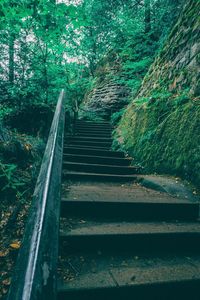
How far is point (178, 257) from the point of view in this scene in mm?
2287

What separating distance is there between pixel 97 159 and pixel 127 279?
319 cm

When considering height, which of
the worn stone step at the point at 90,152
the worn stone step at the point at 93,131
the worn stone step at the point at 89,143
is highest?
the worn stone step at the point at 93,131

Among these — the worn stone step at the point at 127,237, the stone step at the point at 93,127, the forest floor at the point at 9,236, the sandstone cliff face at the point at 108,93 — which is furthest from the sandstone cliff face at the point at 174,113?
the sandstone cliff face at the point at 108,93

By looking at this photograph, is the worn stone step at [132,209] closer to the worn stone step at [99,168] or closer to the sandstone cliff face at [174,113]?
the sandstone cliff face at [174,113]

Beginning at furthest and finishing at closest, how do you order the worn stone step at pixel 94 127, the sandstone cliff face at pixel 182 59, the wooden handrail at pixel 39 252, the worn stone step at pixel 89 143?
the worn stone step at pixel 94 127 < the worn stone step at pixel 89 143 < the sandstone cliff face at pixel 182 59 < the wooden handrail at pixel 39 252

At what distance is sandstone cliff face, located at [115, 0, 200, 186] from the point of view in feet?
11.8

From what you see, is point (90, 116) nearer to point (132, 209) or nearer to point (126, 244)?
point (132, 209)

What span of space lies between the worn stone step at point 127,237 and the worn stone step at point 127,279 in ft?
0.40

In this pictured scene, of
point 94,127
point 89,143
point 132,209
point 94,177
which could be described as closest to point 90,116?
point 94,127

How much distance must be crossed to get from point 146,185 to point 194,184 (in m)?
0.74

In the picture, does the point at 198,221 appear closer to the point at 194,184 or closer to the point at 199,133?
the point at 194,184

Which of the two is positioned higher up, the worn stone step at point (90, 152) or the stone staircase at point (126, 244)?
the worn stone step at point (90, 152)

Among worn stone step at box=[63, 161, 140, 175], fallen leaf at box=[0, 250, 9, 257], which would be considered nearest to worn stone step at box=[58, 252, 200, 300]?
fallen leaf at box=[0, 250, 9, 257]

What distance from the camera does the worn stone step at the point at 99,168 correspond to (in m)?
4.32
